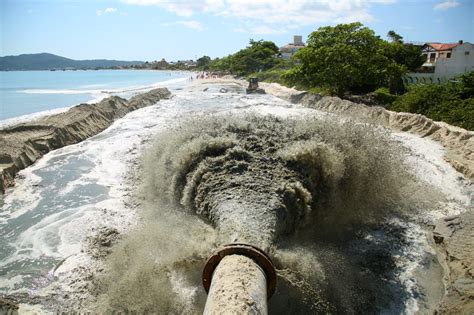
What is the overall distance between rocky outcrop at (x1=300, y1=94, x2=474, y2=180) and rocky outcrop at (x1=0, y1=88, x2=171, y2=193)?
36.7 ft

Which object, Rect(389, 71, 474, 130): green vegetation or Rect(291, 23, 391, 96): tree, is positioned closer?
Rect(389, 71, 474, 130): green vegetation

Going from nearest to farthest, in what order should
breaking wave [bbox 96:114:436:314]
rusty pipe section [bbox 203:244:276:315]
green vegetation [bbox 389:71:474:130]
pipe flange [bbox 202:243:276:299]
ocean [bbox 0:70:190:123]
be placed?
rusty pipe section [bbox 203:244:276:315] → pipe flange [bbox 202:243:276:299] → breaking wave [bbox 96:114:436:314] → green vegetation [bbox 389:71:474:130] → ocean [bbox 0:70:190:123]

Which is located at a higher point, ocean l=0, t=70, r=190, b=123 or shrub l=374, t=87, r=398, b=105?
shrub l=374, t=87, r=398, b=105

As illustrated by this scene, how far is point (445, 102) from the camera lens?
17.6 meters

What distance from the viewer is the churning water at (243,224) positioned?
4.96 meters

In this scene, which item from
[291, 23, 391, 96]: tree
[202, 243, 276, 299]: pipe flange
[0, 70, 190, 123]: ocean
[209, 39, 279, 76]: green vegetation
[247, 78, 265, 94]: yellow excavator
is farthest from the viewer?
[209, 39, 279, 76]: green vegetation

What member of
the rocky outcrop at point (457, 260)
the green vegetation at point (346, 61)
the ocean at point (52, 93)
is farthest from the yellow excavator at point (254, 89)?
the rocky outcrop at point (457, 260)

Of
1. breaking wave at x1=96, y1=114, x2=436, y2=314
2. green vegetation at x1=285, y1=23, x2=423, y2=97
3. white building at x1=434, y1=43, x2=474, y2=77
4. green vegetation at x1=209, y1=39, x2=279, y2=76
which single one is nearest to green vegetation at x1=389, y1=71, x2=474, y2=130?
green vegetation at x1=285, y1=23, x2=423, y2=97

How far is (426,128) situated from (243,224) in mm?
13032

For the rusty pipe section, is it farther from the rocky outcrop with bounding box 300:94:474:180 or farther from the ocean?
the ocean

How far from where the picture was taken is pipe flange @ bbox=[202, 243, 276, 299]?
3.96m

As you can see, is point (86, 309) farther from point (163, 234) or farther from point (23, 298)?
point (163, 234)

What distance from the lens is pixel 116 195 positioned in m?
9.21

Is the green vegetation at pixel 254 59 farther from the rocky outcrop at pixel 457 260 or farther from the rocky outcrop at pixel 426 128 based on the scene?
the rocky outcrop at pixel 457 260
